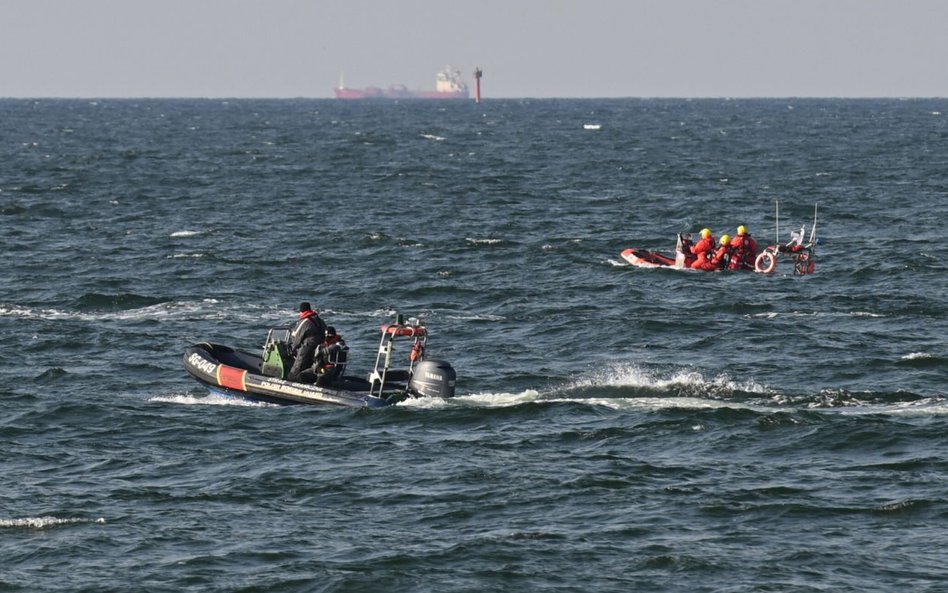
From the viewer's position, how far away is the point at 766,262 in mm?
46094

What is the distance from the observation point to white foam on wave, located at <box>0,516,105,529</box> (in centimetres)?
2153

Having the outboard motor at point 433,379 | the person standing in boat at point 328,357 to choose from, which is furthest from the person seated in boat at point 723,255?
the person standing in boat at point 328,357

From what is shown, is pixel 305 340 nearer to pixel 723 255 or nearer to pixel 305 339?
pixel 305 339

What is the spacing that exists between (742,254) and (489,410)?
20371mm

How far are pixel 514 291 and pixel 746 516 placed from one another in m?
21.4

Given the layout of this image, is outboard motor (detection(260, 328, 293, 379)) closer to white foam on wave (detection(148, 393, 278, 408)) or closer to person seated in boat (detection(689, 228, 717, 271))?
white foam on wave (detection(148, 393, 278, 408))

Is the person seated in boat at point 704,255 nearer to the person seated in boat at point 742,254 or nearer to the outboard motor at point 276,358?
the person seated in boat at point 742,254

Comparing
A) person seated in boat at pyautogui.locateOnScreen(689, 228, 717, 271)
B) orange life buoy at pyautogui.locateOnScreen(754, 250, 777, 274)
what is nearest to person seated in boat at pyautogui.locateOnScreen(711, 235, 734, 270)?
person seated in boat at pyautogui.locateOnScreen(689, 228, 717, 271)

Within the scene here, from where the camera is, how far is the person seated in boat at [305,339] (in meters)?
28.9

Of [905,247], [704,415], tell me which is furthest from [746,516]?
[905,247]

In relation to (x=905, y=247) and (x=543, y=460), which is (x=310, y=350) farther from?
(x=905, y=247)

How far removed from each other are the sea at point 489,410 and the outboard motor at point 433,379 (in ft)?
1.00

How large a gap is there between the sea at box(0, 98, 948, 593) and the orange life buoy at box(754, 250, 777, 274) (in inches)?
32.1

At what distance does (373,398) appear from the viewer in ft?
93.5
